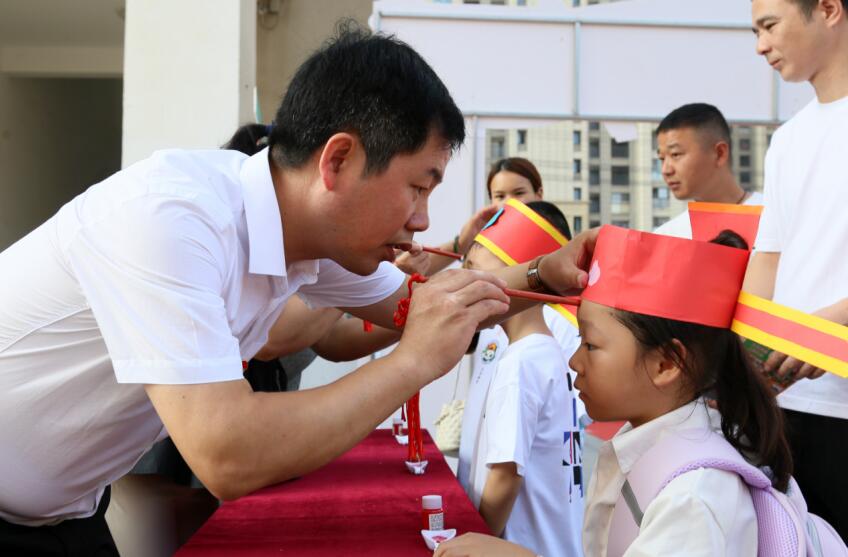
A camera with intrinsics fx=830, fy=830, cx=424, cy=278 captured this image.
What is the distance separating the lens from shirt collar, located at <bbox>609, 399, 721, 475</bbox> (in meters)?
1.34

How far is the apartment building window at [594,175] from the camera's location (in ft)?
227

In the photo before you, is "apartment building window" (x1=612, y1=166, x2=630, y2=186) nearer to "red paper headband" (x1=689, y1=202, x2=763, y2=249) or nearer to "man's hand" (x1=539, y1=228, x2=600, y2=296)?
"red paper headband" (x1=689, y1=202, x2=763, y2=249)

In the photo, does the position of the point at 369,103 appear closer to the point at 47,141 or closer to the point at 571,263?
the point at 571,263

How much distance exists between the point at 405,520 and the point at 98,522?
572 mm

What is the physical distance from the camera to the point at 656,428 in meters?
1.35

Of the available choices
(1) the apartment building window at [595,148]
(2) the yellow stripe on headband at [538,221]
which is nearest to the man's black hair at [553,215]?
(2) the yellow stripe on headband at [538,221]

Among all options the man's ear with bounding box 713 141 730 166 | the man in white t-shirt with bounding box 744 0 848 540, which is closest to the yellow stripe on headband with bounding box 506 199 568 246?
the man in white t-shirt with bounding box 744 0 848 540

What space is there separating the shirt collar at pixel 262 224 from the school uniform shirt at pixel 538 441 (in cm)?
71

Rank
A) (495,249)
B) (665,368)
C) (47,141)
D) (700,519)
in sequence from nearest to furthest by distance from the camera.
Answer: (700,519) < (665,368) < (495,249) < (47,141)

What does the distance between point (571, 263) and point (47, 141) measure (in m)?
6.95

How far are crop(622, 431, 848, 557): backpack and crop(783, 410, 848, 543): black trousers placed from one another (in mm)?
458

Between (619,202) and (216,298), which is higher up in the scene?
(619,202)

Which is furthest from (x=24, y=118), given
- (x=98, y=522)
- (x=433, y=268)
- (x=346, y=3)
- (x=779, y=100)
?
(x=98, y=522)

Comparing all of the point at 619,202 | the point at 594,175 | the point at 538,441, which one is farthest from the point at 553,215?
the point at 619,202
